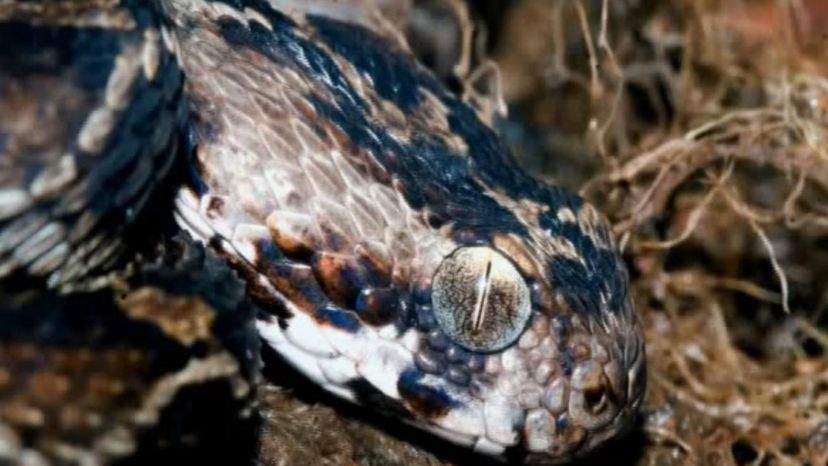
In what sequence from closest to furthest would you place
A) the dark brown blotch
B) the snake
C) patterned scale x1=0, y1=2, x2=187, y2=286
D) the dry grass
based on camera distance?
patterned scale x1=0, y1=2, x2=187, y2=286
the snake
the dark brown blotch
the dry grass

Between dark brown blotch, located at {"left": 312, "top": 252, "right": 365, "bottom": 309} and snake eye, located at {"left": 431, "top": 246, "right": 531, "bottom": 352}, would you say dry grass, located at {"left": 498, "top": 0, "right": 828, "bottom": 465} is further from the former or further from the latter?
dark brown blotch, located at {"left": 312, "top": 252, "right": 365, "bottom": 309}

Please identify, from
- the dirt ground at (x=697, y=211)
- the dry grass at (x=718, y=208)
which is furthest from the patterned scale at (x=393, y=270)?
the dry grass at (x=718, y=208)

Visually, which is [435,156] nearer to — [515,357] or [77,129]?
[515,357]

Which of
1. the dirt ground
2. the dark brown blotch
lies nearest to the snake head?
the dark brown blotch

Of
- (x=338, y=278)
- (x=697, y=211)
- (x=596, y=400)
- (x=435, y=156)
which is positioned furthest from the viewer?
(x=697, y=211)

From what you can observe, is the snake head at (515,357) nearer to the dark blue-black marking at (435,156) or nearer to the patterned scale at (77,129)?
the dark blue-black marking at (435,156)

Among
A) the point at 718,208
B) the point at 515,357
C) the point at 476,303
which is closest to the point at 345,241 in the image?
the point at 476,303

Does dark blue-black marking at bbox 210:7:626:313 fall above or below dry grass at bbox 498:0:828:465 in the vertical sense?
above

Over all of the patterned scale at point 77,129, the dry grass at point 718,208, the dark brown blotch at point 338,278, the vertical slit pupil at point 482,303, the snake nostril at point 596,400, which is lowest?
the dry grass at point 718,208
